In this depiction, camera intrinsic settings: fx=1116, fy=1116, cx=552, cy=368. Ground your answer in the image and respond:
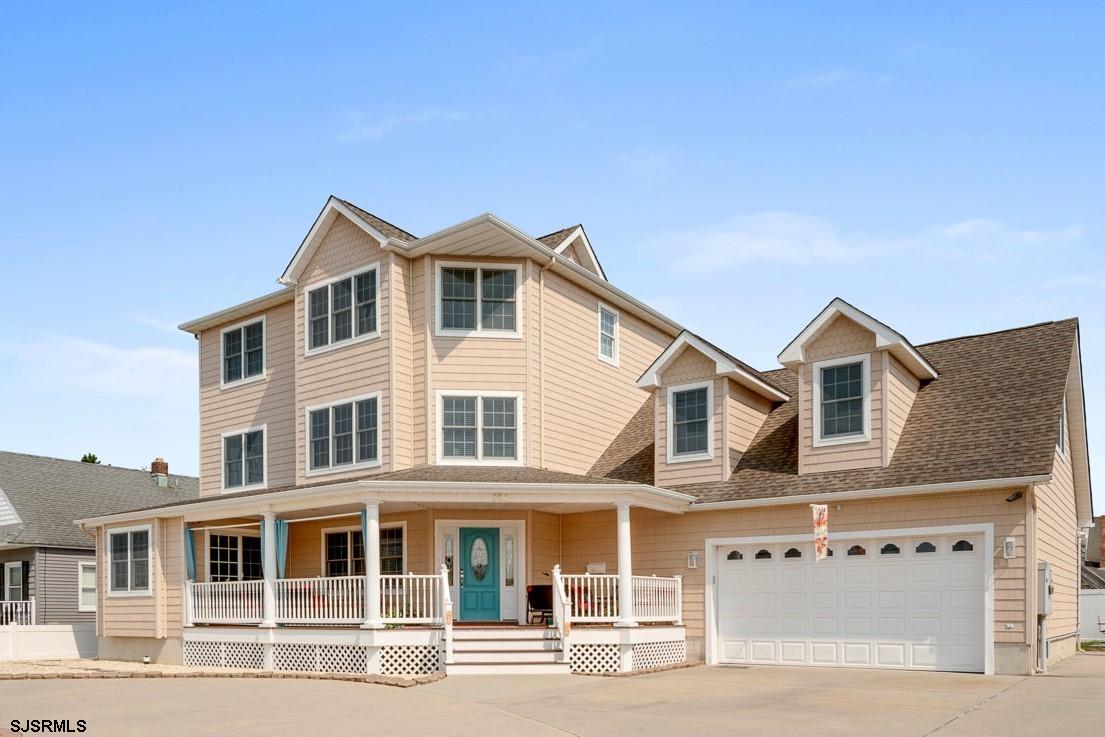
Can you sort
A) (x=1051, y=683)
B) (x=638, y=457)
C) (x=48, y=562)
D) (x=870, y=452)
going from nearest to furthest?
(x=1051, y=683) < (x=870, y=452) < (x=638, y=457) < (x=48, y=562)

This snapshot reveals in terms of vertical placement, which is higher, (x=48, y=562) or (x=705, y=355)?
(x=705, y=355)

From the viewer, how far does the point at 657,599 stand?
20.8 m

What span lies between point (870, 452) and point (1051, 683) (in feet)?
16.7

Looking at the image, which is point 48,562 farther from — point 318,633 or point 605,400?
point 605,400

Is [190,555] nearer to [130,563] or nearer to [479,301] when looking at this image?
[130,563]

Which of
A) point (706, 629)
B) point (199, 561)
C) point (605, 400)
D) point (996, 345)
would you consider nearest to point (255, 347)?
point (199, 561)

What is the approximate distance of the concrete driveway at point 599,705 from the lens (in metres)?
12.3

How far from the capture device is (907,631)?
1888 centimetres

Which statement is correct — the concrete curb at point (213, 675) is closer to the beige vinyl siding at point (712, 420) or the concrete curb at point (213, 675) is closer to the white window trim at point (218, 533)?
the white window trim at point (218, 533)

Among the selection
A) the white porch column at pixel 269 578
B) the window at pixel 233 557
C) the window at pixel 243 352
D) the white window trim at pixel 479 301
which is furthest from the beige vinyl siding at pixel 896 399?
the window at pixel 233 557

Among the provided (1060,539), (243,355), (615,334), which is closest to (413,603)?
(615,334)

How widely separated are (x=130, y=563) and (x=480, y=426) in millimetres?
9022

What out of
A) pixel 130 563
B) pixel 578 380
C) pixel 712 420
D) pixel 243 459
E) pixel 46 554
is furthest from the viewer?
pixel 46 554

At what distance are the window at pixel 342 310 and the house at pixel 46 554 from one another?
11092 millimetres
